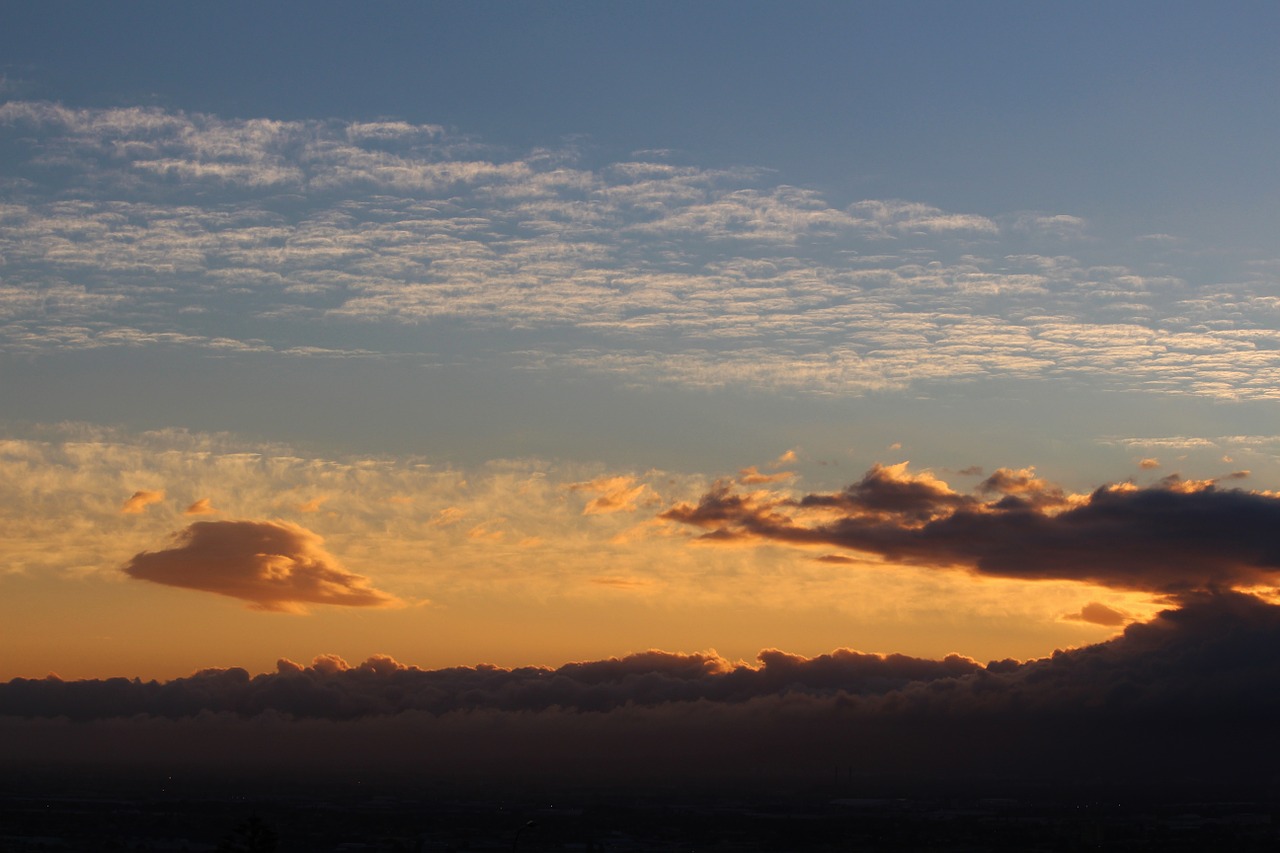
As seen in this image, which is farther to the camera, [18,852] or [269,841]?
[18,852]

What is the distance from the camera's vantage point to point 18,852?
191 m

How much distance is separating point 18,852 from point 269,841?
123828 millimetres

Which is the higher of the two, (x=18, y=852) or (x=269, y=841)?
(x=269, y=841)

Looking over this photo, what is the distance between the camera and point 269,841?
91.9 metres
